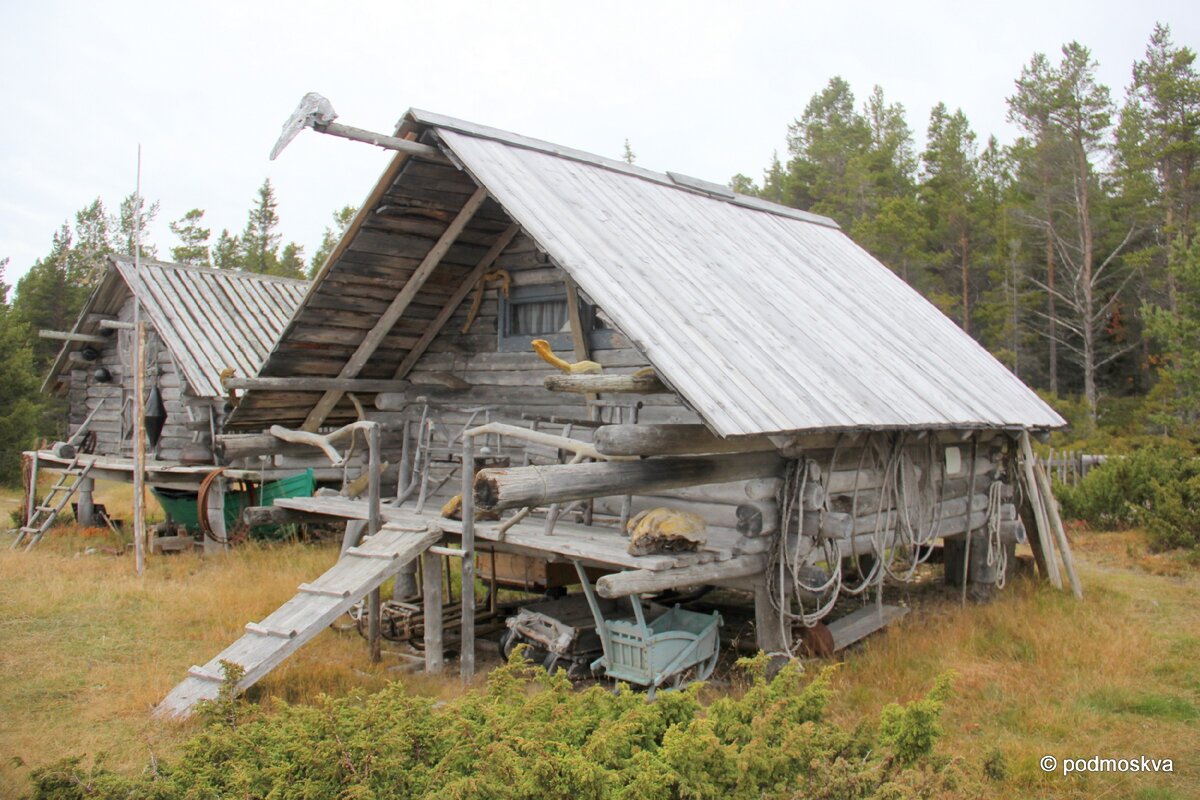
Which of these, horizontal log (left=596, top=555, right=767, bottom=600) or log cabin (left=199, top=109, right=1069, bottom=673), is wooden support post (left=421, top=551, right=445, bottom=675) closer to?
log cabin (left=199, top=109, right=1069, bottom=673)

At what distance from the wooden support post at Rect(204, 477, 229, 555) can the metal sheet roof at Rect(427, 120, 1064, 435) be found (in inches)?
353

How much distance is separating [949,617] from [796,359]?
4.24 m

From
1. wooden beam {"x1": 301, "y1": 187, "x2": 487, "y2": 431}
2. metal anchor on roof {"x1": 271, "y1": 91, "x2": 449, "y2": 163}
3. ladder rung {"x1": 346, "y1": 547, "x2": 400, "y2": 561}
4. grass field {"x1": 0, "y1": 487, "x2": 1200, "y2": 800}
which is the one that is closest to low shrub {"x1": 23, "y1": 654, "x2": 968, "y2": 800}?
grass field {"x1": 0, "y1": 487, "x2": 1200, "y2": 800}

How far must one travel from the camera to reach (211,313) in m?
18.8

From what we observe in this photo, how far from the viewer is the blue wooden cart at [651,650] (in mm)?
7895

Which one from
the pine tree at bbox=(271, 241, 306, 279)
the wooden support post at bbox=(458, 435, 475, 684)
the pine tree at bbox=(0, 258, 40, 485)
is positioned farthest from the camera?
the pine tree at bbox=(271, 241, 306, 279)

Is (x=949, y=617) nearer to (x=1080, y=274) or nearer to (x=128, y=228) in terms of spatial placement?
(x=1080, y=274)

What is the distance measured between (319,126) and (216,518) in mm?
10264

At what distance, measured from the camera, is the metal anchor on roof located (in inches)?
296

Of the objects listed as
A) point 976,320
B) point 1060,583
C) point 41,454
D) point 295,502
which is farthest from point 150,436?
point 976,320


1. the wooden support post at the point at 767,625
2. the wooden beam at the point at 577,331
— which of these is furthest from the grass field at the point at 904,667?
the wooden beam at the point at 577,331

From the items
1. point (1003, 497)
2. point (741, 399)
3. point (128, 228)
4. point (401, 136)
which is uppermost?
point (128, 228)

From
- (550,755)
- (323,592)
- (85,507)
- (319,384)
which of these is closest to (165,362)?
(85,507)

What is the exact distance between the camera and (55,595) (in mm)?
11828
